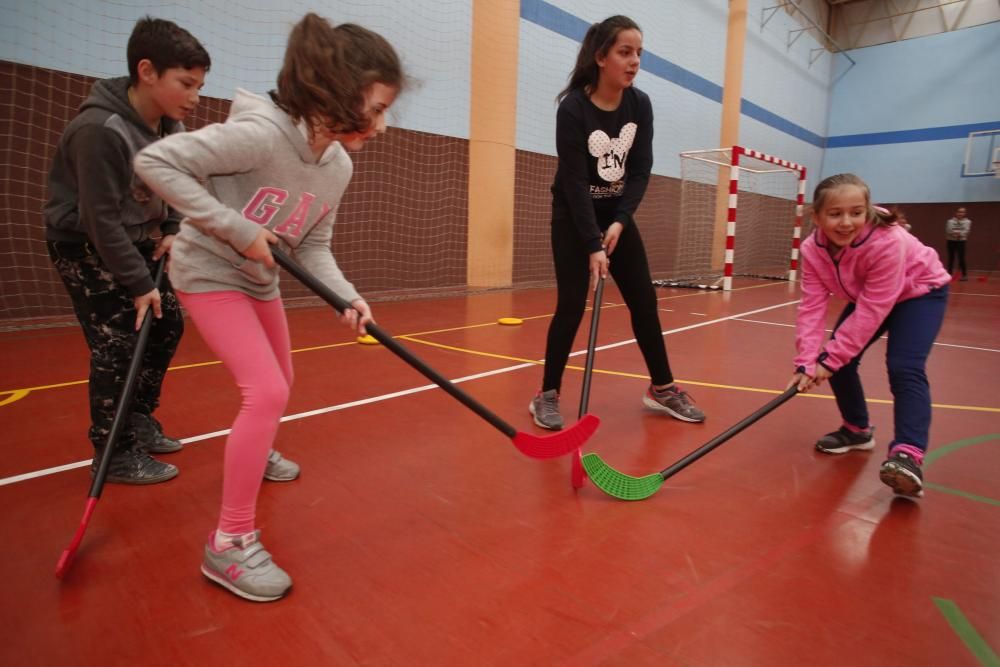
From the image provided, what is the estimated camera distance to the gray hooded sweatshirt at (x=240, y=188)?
1.13m

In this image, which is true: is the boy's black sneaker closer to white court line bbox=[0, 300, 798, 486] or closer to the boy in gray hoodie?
white court line bbox=[0, 300, 798, 486]

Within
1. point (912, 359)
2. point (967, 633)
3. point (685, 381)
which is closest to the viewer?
point (967, 633)

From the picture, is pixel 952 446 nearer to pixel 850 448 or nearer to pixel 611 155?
pixel 850 448

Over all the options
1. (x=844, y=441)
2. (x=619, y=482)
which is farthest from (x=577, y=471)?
(x=844, y=441)

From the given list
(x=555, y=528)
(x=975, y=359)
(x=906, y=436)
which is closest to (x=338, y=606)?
(x=555, y=528)

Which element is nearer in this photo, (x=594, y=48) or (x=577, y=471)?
(x=577, y=471)

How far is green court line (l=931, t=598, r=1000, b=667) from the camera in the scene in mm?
1058

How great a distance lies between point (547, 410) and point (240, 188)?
1391 millimetres

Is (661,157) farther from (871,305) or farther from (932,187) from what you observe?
(871,305)

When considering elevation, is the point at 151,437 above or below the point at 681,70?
below

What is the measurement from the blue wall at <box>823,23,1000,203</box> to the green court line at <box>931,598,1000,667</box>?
14.3 m

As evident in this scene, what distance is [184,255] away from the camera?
125cm

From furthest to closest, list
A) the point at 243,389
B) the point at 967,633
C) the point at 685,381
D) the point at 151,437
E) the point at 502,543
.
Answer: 1. the point at 685,381
2. the point at 151,437
3. the point at 502,543
4. the point at 243,389
5. the point at 967,633

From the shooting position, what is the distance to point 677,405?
237 cm
